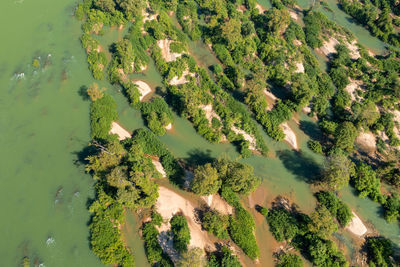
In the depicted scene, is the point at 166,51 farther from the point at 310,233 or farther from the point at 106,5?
the point at 310,233

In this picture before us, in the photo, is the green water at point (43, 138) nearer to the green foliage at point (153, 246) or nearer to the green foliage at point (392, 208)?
the green foliage at point (153, 246)

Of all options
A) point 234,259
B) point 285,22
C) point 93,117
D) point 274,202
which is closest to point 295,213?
point 274,202

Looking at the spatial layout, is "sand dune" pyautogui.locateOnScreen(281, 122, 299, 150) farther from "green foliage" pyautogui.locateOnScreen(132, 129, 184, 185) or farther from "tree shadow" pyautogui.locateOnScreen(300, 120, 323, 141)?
"green foliage" pyautogui.locateOnScreen(132, 129, 184, 185)

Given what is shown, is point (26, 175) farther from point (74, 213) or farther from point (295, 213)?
point (295, 213)

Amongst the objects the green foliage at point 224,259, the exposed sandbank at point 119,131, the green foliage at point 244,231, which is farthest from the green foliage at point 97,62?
the green foliage at point 224,259

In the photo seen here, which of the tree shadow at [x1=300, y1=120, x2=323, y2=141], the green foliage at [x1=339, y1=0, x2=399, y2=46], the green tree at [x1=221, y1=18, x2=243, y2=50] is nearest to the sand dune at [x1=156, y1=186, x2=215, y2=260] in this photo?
the tree shadow at [x1=300, y1=120, x2=323, y2=141]

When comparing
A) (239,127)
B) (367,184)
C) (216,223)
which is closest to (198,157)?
(239,127)
